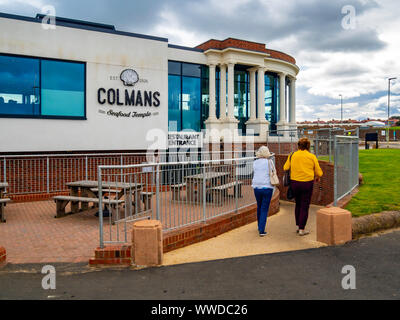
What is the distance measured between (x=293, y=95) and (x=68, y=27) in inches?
650

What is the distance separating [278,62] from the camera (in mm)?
21500

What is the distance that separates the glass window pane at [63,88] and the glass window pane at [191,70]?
20.4ft

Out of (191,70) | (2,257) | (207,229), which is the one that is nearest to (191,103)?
(191,70)

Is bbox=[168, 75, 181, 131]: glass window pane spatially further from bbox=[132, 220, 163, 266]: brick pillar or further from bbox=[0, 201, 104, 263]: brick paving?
bbox=[132, 220, 163, 266]: brick pillar

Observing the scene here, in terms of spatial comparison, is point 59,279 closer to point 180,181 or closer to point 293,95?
point 180,181

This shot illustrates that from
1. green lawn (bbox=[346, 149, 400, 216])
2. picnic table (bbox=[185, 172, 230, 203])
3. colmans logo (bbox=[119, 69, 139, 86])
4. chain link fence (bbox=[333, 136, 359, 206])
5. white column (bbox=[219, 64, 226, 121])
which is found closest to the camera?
picnic table (bbox=[185, 172, 230, 203])

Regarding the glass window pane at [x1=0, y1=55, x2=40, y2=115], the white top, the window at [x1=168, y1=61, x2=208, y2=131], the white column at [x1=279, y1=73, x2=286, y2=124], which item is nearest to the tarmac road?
the white top

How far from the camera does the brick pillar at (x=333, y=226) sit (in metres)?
5.84

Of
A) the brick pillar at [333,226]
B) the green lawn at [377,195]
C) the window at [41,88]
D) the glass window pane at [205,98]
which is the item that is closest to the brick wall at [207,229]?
the brick pillar at [333,226]

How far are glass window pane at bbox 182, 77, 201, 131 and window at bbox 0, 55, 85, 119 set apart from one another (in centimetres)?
619

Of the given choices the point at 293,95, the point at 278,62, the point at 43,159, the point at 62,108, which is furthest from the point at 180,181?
the point at 293,95

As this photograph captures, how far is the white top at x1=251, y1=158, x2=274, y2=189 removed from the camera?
637cm

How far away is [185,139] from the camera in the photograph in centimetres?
1741

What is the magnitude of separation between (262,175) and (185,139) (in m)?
11.3
